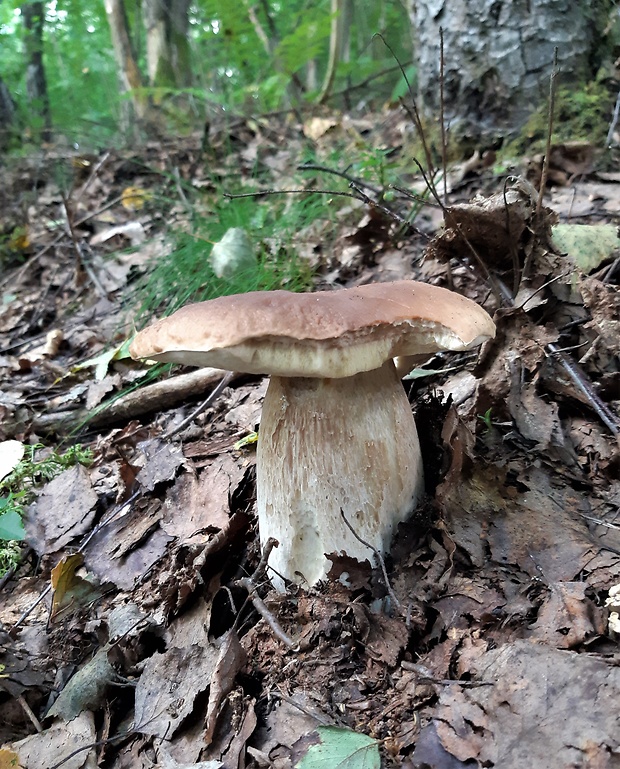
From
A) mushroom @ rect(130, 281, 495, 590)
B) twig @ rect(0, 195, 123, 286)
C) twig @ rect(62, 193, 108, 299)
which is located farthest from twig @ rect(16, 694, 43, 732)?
twig @ rect(0, 195, 123, 286)

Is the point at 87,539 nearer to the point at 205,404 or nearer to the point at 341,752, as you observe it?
the point at 205,404

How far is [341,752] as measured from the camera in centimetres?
146

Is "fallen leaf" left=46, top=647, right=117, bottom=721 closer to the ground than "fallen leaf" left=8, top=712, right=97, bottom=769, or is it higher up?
higher up

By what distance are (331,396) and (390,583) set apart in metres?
0.68

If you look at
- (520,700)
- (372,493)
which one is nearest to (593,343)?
(372,493)

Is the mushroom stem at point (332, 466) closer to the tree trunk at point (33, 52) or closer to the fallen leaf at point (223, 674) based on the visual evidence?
the fallen leaf at point (223, 674)

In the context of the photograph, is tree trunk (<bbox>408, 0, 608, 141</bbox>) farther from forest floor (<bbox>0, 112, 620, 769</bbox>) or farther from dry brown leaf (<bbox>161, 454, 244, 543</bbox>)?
dry brown leaf (<bbox>161, 454, 244, 543</bbox>)

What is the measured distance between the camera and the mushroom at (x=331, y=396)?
1.53m

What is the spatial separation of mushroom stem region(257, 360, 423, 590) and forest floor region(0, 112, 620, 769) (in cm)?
9

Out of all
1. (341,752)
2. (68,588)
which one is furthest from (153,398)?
(341,752)

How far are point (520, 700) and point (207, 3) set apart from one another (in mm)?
8885

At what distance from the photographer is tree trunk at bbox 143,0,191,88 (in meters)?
9.52

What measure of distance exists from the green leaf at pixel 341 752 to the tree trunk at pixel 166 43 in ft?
33.7

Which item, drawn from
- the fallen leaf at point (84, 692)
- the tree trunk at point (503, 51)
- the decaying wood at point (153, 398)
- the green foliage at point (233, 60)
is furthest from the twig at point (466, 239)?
the green foliage at point (233, 60)
